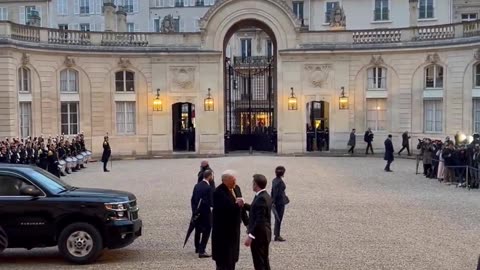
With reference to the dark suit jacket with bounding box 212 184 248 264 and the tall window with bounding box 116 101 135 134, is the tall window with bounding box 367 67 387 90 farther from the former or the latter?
the dark suit jacket with bounding box 212 184 248 264

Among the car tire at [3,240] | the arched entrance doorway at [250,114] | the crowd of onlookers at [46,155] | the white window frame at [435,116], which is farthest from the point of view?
the arched entrance doorway at [250,114]

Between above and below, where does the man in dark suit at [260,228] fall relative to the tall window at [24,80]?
below

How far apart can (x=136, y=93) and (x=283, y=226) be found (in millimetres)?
21562

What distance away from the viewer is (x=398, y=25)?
151 feet

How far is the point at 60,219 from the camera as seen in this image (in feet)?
36.2

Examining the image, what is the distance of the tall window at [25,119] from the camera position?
3075cm

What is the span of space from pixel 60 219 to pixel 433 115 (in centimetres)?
2586

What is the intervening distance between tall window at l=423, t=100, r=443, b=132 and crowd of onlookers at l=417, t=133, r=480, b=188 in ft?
26.6

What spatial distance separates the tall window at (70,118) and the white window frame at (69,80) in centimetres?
70

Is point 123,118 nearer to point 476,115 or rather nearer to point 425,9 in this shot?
point 476,115

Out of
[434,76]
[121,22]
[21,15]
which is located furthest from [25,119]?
[21,15]

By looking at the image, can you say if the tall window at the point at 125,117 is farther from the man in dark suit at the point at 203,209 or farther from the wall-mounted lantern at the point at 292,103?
the man in dark suit at the point at 203,209

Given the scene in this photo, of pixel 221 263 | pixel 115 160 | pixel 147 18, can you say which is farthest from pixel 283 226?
pixel 147 18

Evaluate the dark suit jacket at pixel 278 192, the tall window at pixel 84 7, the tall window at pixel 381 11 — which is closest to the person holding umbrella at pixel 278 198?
the dark suit jacket at pixel 278 192
